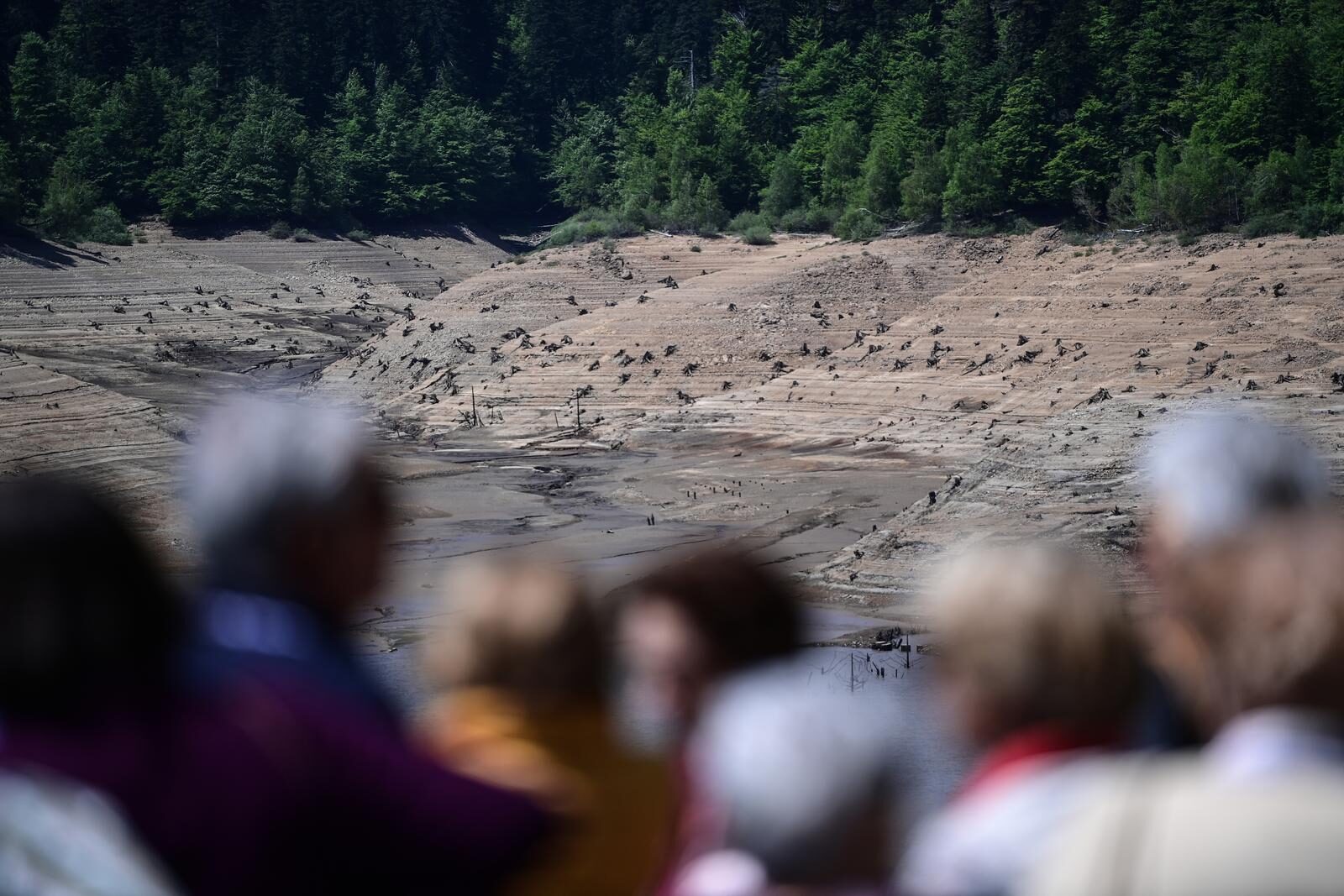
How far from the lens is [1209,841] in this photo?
6.53 ft

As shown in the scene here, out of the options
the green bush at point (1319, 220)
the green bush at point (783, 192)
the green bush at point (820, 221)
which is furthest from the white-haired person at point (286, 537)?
the green bush at point (783, 192)

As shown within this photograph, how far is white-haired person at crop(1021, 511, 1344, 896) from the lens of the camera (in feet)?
6.52

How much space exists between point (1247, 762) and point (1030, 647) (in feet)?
1.32

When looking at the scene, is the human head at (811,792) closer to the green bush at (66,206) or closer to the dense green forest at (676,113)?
the dense green forest at (676,113)

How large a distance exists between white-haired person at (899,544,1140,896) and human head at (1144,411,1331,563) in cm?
60

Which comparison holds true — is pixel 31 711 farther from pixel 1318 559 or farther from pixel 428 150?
pixel 428 150

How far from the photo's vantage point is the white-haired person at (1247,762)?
1.99 meters

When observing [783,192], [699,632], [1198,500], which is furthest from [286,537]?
[783,192]

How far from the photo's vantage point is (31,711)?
2.44 metres

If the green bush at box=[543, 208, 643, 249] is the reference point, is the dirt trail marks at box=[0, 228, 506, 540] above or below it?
below

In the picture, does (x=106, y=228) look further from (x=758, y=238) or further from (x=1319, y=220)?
(x=1319, y=220)

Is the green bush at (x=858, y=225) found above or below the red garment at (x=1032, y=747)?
below

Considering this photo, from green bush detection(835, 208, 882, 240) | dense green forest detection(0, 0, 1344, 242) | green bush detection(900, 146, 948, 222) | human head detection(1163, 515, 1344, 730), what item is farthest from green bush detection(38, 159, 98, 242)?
human head detection(1163, 515, 1344, 730)

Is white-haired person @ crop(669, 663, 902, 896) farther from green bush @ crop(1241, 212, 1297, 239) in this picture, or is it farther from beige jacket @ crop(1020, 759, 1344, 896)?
green bush @ crop(1241, 212, 1297, 239)
